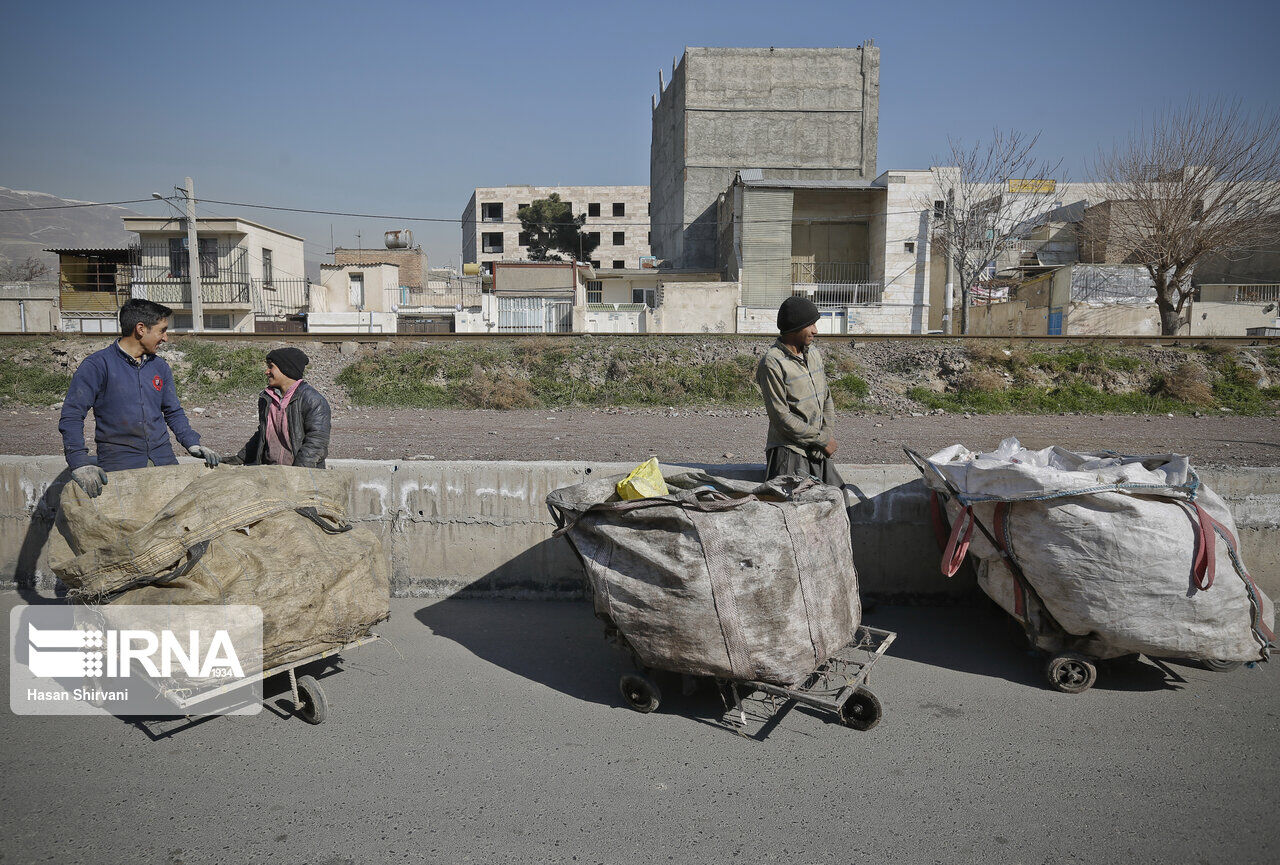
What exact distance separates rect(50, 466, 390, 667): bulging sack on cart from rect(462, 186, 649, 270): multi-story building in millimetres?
60540

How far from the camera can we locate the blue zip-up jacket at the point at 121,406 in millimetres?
4393

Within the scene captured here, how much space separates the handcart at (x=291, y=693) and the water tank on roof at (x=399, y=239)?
189 feet

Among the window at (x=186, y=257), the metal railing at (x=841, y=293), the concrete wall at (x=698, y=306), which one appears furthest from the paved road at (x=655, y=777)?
the window at (x=186, y=257)

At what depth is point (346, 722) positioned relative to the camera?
3.56 meters

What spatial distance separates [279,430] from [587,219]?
205 ft

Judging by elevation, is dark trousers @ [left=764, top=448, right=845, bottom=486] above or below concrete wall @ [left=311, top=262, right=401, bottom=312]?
below

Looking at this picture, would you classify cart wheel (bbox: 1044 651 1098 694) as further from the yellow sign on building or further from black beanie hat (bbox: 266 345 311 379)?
the yellow sign on building

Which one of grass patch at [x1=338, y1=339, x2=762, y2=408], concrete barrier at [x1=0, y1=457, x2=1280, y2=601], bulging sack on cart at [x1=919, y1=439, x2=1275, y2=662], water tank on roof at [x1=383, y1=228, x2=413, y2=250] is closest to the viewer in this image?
bulging sack on cart at [x1=919, y1=439, x2=1275, y2=662]

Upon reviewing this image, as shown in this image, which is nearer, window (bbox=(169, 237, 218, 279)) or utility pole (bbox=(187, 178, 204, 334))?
utility pole (bbox=(187, 178, 204, 334))

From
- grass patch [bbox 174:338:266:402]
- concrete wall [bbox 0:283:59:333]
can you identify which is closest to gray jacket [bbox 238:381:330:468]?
grass patch [bbox 174:338:266:402]

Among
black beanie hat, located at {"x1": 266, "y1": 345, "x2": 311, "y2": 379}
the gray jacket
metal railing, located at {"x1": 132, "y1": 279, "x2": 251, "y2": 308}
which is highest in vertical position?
metal railing, located at {"x1": 132, "y1": 279, "x2": 251, "y2": 308}

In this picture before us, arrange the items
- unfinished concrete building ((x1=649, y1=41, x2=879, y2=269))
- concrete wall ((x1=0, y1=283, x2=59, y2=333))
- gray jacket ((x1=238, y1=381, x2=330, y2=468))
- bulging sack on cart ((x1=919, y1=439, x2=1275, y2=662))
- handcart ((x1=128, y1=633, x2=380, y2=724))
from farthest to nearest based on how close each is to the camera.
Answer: unfinished concrete building ((x1=649, y1=41, x2=879, y2=269)) < concrete wall ((x1=0, y1=283, x2=59, y2=333)) < gray jacket ((x1=238, y1=381, x2=330, y2=468)) < bulging sack on cart ((x1=919, y1=439, x2=1275, y2=662)) < handcart ((x1=128, y1=633, x2=380, y2=724))

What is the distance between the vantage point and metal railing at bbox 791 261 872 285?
1570 inches

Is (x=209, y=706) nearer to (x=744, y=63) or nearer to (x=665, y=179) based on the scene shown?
(x=744, y=63)
